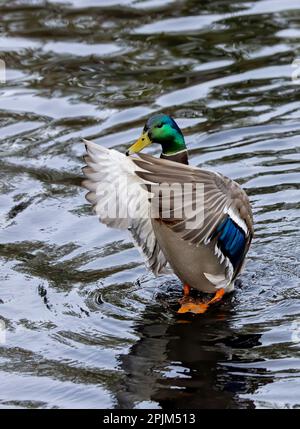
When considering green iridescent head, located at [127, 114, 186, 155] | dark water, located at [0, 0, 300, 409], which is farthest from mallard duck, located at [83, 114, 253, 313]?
dark water, located at [0, 0, 300, 409]

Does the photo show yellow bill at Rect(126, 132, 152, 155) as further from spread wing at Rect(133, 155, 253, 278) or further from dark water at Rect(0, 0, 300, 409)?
spread wing at Rect(133, 155, 253, 278)

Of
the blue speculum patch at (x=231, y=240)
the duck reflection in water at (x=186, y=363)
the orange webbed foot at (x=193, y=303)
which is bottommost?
the orange webbed foot at (x=193, y=303)

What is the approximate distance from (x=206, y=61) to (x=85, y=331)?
5.96 m

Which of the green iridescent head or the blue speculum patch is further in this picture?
the green iridescent head

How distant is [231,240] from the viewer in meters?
7.87

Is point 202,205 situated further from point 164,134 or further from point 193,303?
point 164,134

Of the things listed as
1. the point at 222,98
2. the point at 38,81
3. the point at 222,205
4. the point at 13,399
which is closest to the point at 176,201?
the point at 222,205

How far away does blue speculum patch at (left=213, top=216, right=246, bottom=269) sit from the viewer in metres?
7.67

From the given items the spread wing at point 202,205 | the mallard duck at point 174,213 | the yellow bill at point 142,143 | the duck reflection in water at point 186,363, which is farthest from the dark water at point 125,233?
the yellow bill at point 142,143

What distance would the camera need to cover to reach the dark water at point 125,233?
699 centimetres

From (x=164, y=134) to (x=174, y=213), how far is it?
156cm

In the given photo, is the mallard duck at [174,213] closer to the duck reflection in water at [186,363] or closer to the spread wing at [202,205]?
the spread wing at [202,205]

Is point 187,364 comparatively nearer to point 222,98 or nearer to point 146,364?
point 146,364

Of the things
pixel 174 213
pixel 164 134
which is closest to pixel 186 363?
pixel 174 213
